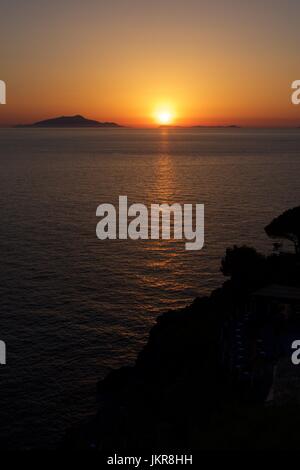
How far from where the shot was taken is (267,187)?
11488 centimetres

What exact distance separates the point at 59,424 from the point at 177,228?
4788 cm

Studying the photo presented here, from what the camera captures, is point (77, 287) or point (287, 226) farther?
point (77, 287)

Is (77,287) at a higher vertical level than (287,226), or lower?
lower

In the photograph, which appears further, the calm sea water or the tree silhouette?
the tree silhouette

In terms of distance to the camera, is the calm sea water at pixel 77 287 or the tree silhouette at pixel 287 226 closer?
the calm sea water at pixel 77 287

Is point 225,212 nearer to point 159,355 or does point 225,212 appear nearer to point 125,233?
point 125,233

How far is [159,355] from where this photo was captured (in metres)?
28.5

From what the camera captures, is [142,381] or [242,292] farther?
[242,292]
